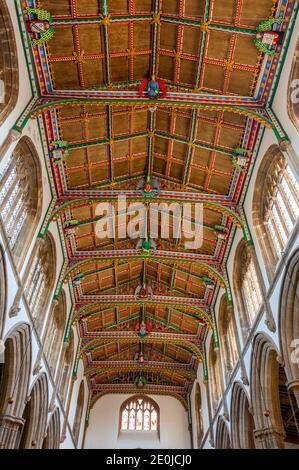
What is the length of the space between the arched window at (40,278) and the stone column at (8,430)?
10.8ft

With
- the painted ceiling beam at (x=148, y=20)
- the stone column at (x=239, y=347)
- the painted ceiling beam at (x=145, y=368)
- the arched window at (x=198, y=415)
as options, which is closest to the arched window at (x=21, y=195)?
the painted ceiling beam at (x=148, y=20)

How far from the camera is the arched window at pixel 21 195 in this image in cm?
1163

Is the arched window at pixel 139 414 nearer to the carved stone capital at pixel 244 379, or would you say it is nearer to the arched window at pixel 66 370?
the arched window at pixel 66 370

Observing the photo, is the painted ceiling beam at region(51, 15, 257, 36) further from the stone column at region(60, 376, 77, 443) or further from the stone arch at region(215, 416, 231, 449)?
the stone column at region(60, 376, 77, 443)

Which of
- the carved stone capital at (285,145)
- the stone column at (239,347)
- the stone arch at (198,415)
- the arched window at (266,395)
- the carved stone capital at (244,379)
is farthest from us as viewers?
the stone arch at (198,415)

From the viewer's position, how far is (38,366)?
46.9 feet

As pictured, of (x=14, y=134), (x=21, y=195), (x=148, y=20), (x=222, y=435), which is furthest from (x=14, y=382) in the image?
(x=148, y=20)

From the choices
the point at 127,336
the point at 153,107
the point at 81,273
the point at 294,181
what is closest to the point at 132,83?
the point at 153,107

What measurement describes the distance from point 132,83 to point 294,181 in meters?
6.42

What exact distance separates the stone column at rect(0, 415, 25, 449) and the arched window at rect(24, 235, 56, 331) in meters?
3.29

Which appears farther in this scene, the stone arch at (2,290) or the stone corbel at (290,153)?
the stone arch at (2,290)

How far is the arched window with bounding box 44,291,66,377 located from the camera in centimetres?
1647

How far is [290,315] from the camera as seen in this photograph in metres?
11.1

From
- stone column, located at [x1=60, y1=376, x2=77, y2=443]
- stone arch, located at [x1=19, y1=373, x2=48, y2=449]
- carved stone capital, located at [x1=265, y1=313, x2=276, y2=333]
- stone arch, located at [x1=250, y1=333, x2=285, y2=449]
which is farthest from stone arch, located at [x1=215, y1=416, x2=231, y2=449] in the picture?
stone arch, located at [x1=19, y1=373, x2=48, y2=449]
